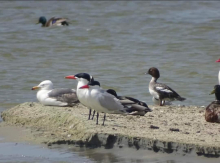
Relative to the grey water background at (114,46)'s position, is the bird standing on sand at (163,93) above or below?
below

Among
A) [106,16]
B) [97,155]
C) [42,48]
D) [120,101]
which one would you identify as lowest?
[97,155]

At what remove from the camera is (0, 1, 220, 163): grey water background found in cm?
1424

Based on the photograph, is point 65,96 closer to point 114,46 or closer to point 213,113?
point 213,113

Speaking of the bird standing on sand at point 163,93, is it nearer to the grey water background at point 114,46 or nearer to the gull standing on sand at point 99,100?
the grey water background at point 114,46

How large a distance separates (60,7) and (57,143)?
851 inches

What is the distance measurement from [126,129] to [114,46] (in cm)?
1176

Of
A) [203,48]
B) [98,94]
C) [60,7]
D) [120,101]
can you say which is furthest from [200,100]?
[60,7]

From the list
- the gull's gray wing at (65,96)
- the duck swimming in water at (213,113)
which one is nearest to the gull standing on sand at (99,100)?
the duck swimming in water at (213,113)

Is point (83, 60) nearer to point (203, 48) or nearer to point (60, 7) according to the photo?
point (203, 48)

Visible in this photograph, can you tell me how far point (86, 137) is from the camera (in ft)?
25.4

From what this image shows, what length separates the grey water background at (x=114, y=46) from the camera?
14.2 m

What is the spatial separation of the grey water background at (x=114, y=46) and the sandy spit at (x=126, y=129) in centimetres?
118

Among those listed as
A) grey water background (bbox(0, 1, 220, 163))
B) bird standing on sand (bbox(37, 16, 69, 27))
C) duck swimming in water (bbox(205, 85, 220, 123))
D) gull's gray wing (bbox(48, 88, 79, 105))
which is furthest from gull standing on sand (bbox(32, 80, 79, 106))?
bird standing on sand (bbox(37, 16, 69, 27))

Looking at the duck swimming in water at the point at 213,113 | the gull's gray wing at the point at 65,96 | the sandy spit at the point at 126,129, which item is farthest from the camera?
the gull's gray wing at the point at 65,96
